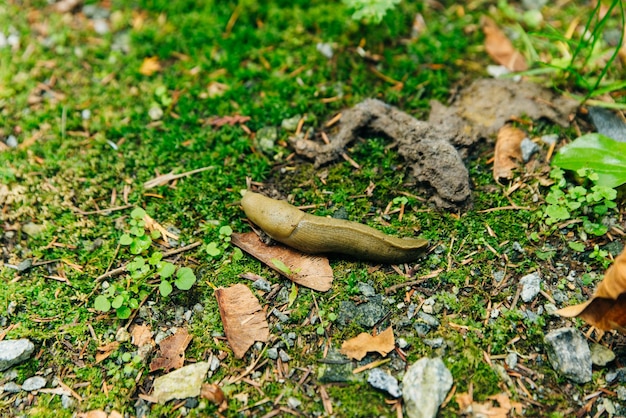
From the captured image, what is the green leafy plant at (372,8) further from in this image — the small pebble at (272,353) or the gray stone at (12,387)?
the gray stone at (12,387)

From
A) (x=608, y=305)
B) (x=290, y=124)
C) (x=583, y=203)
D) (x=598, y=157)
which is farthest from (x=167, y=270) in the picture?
(x=598, y=157)

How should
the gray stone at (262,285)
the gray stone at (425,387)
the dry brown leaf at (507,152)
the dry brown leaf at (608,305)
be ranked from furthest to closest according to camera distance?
the dry brown leaf at (507,152) → the gray stone at (262,285) → the gray stone at (425,387) → the dry brown leaf at (608,305)

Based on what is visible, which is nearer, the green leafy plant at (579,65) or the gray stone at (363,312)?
the gray stone at (363,312)

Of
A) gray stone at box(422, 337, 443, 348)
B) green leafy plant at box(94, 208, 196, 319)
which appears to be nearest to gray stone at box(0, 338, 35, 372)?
green leafy plant at box(94, 208, 196, 319)

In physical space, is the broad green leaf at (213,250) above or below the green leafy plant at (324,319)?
above

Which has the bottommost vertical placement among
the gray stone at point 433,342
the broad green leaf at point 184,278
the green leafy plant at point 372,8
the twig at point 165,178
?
the gray stone at point 433,342

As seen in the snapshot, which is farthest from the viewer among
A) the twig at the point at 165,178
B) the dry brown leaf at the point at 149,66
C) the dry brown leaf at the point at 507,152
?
the dry brown leaf at the point at 149,66

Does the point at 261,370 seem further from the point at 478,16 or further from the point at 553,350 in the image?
the point at 478,16

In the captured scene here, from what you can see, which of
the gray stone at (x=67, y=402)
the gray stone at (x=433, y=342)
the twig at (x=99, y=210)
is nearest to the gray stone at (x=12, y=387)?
the gray stone at (x=67, y=402)

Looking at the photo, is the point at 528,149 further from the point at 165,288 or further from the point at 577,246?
the point at 165,288
